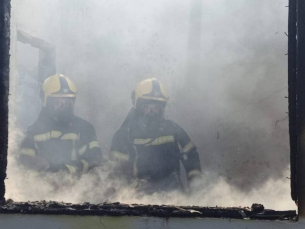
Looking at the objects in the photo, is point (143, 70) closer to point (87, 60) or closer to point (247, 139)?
point (87, 60)

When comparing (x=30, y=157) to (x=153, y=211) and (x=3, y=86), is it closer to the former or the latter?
(x=3, y=86)

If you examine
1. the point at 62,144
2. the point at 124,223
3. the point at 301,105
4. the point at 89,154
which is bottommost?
the point at 124,223

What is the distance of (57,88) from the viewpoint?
5.60 m

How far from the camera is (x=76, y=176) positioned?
3.91 meters

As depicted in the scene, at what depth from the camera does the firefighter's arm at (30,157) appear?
3856 millimetres

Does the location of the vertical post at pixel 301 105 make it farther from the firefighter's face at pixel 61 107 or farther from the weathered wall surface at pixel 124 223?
the firefighter's face at pixel 61 107

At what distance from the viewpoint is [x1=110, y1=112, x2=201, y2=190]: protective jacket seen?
4367 millimetres

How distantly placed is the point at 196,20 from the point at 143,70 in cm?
108

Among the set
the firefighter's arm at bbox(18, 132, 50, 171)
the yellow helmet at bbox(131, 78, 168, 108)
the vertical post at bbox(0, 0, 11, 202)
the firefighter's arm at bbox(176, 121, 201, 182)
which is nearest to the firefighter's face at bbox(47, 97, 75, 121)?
the firefighter's arm at bbox(18, 132, 50, 171)

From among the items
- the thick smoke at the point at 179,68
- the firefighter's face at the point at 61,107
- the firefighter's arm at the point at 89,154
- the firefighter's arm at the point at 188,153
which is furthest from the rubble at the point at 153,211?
the firefighter's face at the point at 61,107

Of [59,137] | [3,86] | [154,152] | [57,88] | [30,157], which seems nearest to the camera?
[3,86]

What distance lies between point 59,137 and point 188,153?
1.65 metres

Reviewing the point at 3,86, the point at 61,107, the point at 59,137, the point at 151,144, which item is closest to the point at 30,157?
the point at 59,137

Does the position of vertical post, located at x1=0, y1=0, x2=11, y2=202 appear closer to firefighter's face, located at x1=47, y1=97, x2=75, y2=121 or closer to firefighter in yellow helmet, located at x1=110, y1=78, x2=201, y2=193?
firefighter in yellow helmet, located at x1=110, y1=78, x2=201, y2=193
